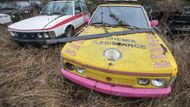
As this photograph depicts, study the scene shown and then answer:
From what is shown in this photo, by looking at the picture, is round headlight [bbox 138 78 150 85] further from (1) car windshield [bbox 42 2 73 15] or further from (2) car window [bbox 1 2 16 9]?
(2) car window [bbox 1 2 16 9]

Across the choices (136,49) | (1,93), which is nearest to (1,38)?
(1,93)

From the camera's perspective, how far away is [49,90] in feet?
13.4

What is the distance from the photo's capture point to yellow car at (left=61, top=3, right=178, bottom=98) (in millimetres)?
3273

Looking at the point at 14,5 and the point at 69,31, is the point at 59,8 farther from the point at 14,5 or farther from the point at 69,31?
the point at 14,5

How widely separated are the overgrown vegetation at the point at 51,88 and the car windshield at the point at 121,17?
47.9 inches

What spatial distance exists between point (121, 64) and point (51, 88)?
1548 millimetres

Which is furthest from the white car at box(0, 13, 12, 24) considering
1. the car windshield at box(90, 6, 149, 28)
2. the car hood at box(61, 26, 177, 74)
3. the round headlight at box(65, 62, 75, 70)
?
the round headlight at box(65, 62, 75, 70)

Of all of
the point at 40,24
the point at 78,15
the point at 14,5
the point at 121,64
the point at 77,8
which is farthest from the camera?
the point at 14,5

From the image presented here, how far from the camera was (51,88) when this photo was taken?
4172 mm

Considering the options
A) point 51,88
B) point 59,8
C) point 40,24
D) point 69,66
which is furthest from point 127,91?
point 59,8

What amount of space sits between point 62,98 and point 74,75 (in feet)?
1.84

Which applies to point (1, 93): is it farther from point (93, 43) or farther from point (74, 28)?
point (74, 28)

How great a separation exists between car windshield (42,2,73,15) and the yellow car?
2874 mm

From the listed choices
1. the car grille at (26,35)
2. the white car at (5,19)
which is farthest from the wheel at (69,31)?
the white car at (5,19)
